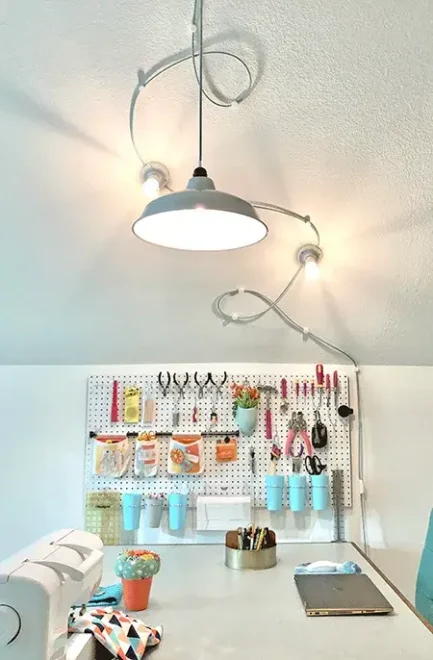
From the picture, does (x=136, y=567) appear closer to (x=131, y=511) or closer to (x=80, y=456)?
(x=131, y=511)

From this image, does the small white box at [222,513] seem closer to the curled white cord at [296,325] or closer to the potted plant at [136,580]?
the curled white cord at [296,325]

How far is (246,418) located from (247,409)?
0.04 m

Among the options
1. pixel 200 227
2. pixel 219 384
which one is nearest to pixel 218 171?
pixel 200 227

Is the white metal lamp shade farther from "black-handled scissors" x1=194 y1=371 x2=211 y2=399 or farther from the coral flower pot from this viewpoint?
"black-handled scissors" x1=194 y1=371 x2=211 y2=399

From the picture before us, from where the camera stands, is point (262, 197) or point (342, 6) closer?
point (342, 6)

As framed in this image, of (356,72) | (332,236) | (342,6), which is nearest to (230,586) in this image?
(332,236)

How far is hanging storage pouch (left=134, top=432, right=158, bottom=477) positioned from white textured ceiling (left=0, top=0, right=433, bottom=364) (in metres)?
0.34

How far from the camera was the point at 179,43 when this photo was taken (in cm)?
150

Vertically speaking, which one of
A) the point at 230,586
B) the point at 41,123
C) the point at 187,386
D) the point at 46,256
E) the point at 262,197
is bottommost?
the point at 230,586

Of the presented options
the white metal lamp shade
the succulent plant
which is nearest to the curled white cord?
the white metal lamp shade

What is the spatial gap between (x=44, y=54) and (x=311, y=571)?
171 centimetres

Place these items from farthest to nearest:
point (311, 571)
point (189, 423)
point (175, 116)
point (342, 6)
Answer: point (189, 423) < point (311, 571) < point (175, 116) < point (342, 6)

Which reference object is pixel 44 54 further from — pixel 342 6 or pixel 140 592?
pixel 140 592

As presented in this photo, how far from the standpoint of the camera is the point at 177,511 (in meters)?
2.36
